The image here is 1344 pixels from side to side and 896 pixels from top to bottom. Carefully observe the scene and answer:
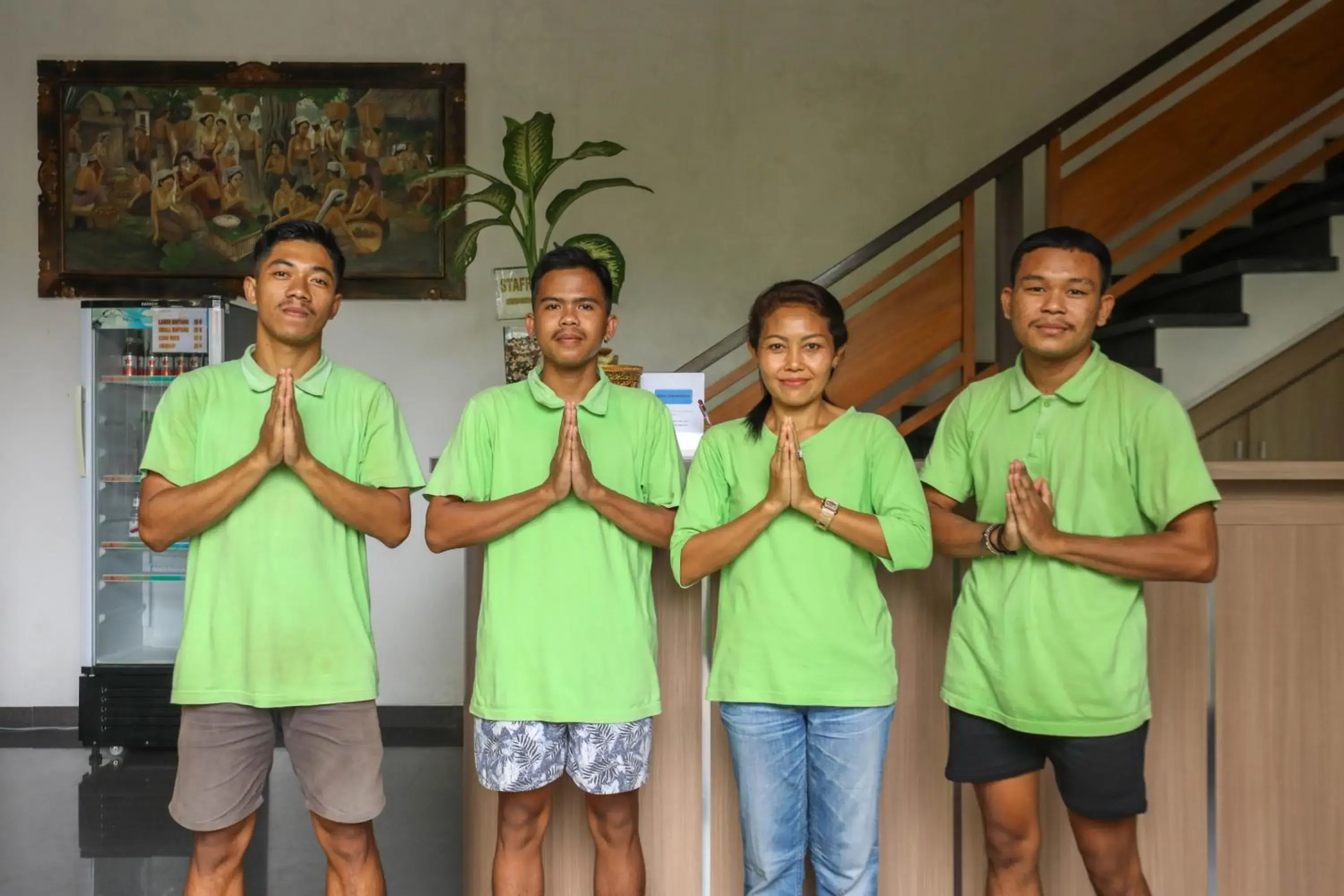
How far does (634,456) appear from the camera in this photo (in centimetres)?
194

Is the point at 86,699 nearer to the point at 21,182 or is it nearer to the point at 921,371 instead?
the point at 21,182

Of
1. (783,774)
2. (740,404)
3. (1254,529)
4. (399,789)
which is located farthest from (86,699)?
(1254,529)

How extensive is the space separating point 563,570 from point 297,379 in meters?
0.58

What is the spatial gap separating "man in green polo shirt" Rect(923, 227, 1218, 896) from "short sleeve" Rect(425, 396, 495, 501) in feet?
Answer: 2.77

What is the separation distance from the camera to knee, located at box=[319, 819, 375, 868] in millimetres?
1804

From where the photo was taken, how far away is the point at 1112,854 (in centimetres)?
176

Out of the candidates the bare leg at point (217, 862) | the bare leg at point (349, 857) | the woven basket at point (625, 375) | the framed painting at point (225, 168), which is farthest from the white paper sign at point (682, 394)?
the framed painting at point (225, 168)

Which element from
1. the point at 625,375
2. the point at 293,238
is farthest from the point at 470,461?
the point at 625,375

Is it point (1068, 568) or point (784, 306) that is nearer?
point (1068, 568)

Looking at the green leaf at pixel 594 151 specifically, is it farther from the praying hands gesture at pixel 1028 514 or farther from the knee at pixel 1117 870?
the knee at pixel 1117 870

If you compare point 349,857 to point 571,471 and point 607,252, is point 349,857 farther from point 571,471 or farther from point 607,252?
point 607,252

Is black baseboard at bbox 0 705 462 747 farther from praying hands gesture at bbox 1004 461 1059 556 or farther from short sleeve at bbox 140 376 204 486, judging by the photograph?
praying hands gesture at bbox 1004 461 1059 556

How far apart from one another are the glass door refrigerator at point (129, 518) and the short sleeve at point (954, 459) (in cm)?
326

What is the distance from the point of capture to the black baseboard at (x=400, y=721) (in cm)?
446
